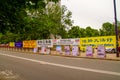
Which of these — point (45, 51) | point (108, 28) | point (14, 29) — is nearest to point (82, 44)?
point (45, 51)

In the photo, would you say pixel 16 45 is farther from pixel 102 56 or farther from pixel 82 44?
pixel 102 56

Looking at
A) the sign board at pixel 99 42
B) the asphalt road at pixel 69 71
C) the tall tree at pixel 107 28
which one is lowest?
the asphalt road at pixel 69 71

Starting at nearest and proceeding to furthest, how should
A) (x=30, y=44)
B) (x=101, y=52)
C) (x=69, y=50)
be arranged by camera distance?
(x=101, y=52) < (x=69, y=50) < (x=30, y=44)

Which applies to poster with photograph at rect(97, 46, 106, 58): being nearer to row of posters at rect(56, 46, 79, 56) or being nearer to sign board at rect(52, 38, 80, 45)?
row of posters at rect(56, 46, 79, 56)

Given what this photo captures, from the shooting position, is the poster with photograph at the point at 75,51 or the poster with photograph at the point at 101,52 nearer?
the poster with photograph at the point at 101,52

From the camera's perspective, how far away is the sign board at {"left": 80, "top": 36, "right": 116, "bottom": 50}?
30.1m

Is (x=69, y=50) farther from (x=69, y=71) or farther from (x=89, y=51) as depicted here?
(x=69, y=71)

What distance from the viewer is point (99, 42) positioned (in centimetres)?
3155

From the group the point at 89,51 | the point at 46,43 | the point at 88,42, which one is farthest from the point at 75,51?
the point at 46,43

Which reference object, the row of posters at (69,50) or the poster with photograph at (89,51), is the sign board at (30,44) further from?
the poster with photograph at (89,51)

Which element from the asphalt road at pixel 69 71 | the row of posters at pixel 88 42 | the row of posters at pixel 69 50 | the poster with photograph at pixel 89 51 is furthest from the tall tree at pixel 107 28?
the asphalt road at pixel 69 71

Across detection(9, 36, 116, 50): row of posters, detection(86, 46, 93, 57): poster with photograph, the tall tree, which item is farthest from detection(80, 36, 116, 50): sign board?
the tall tree

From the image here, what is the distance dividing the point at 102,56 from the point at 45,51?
50.9 feet

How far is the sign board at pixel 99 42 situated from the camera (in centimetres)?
3009
